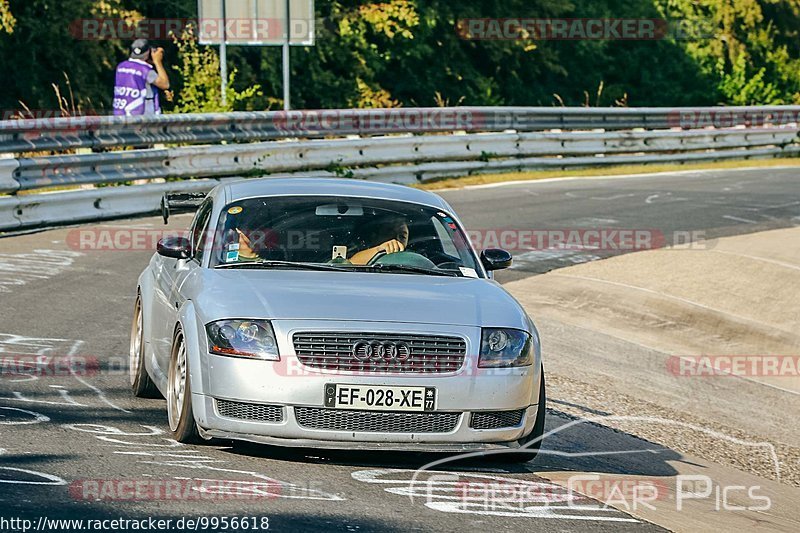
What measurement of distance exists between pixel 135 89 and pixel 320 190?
A: 11.1m

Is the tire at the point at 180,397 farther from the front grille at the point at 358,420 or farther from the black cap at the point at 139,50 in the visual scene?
the black cap at the point at 139,50

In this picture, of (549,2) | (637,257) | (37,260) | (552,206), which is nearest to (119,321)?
(37,260)

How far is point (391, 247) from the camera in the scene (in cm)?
817

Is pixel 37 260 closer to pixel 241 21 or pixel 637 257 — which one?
pixel 637 257

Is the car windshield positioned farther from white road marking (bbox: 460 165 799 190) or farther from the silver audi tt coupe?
white road marking (bbox: 460 165 799 190)

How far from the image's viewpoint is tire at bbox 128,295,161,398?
27.9 feet

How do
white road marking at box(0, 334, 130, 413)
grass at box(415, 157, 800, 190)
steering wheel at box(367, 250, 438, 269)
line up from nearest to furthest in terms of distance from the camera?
steering wheel at box(367, 250, 438, 269) < white road marking at box(0, 334, 130, 413) < grass at box(415, 157, 800, 190)

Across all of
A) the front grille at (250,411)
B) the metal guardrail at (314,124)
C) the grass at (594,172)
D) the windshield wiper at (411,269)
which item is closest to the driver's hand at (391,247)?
the windshield wiper at (411,269)

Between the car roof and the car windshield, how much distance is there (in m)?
0.06

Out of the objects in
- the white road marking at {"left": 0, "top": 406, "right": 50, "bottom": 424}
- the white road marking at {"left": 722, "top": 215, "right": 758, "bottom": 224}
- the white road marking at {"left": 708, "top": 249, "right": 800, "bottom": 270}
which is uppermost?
the white road marking at {"left": 0, "top": 406, "right": 50, "bottom": 424}

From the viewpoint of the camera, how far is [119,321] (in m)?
11.2

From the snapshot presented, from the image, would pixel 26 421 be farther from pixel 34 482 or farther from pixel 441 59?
pixel 441 59

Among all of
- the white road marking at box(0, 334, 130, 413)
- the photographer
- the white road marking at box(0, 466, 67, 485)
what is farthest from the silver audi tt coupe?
the photographer

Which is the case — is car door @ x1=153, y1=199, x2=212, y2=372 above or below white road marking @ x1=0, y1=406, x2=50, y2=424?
above
